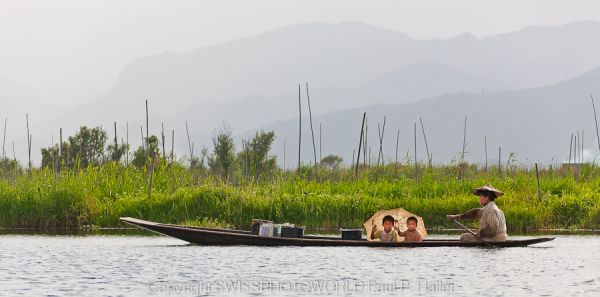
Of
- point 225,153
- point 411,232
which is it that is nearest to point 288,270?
point 411,232

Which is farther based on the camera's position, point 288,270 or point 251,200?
point 251,200

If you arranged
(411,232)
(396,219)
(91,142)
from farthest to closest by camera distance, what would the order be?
(91,142) < (396,219) < (411,232)

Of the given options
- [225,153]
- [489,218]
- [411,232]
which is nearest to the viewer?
[489,218]

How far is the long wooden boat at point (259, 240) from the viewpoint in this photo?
58.1ft

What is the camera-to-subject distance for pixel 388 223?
709 inches

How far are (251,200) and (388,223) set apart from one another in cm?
559

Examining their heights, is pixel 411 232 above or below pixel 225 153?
below

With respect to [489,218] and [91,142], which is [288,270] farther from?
[91,142]

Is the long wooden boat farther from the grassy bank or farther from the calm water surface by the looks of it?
the grassy bank

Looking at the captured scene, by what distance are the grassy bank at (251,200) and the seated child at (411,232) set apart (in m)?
4.80

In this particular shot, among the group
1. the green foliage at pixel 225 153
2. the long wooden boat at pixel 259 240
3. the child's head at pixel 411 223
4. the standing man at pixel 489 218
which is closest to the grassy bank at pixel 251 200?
the long wooden boat at pixel 259 240

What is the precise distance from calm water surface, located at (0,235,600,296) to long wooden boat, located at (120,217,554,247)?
0.14 meters

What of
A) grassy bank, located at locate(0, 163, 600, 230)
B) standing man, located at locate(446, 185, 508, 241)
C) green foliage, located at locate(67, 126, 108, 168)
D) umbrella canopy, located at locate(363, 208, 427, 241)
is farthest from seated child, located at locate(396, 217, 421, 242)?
green foliage, located at locate(67, 126, 108, 168)

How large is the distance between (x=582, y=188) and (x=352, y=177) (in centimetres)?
645
